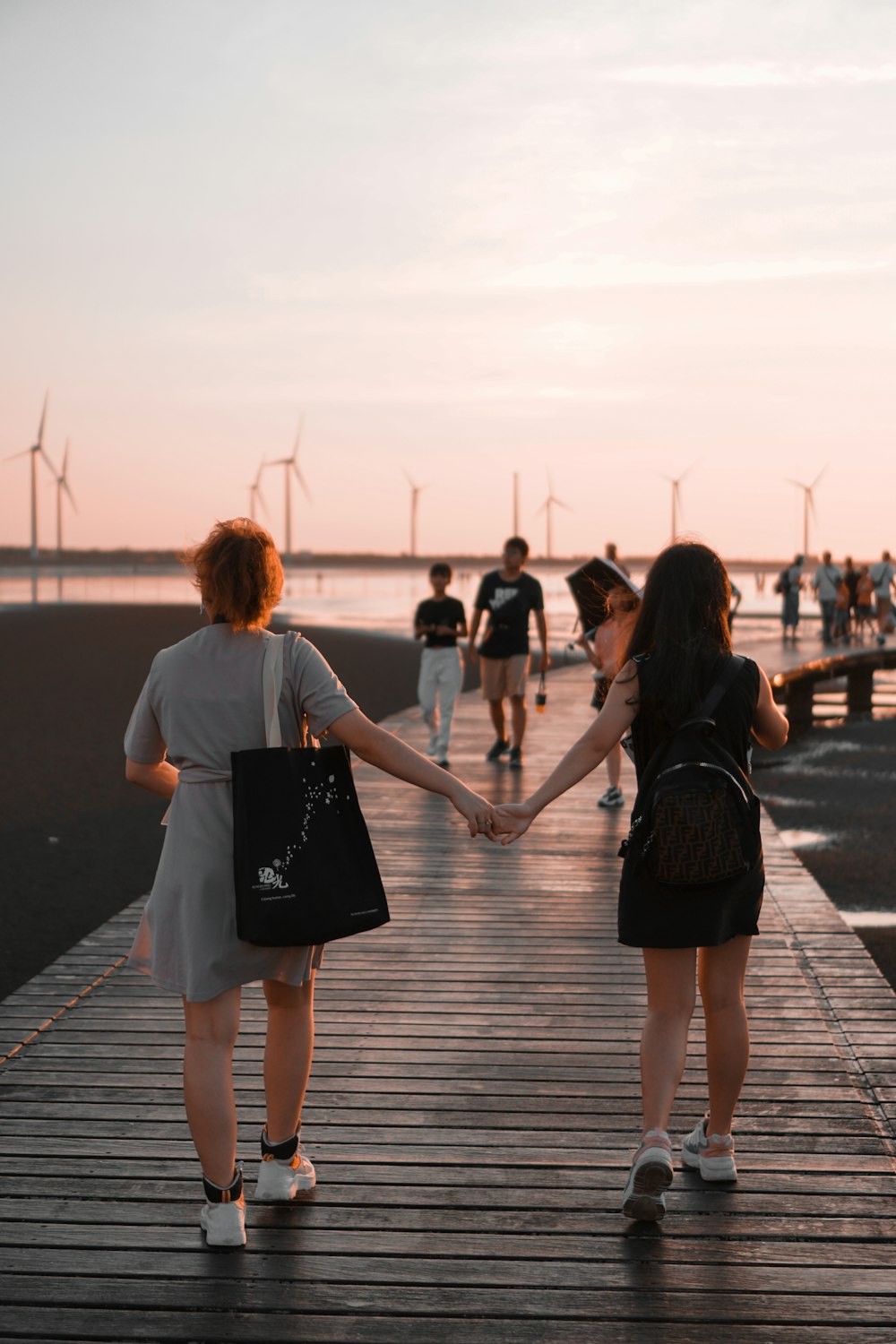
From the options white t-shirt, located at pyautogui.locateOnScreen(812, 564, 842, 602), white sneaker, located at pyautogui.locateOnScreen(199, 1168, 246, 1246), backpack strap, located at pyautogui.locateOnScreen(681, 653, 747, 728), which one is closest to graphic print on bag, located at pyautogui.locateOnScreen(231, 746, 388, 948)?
white sneaker, located at pyautogui.locateOnScreen(199, 1168, 246, 1246)

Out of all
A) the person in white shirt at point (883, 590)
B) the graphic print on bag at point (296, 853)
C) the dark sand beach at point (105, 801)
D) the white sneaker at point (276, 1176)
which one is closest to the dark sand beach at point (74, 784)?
the dark sand beach at point (105, 801)

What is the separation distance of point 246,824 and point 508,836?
45.0 inches

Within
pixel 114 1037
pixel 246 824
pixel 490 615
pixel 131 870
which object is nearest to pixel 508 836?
pixel 246 824

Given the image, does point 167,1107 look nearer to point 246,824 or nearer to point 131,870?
point 246,824

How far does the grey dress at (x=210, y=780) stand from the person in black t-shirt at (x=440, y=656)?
7623 mm

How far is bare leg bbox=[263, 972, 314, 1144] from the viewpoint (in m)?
3.20

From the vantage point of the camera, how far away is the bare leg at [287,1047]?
10.5 feet

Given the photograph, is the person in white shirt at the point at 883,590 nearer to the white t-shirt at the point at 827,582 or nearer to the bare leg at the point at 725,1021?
the white t-shirt at the point at 827,582

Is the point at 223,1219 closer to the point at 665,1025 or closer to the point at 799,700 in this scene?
the point at 665,1025

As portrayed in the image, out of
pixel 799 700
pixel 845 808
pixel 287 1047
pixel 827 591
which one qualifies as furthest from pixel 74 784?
pixel 827 591

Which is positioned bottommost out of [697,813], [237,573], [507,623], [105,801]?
[105,801]

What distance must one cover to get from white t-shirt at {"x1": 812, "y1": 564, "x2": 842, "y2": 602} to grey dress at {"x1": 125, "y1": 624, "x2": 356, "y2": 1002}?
994 inches

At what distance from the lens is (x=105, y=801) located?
11438 millimetres

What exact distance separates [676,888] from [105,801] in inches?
354
